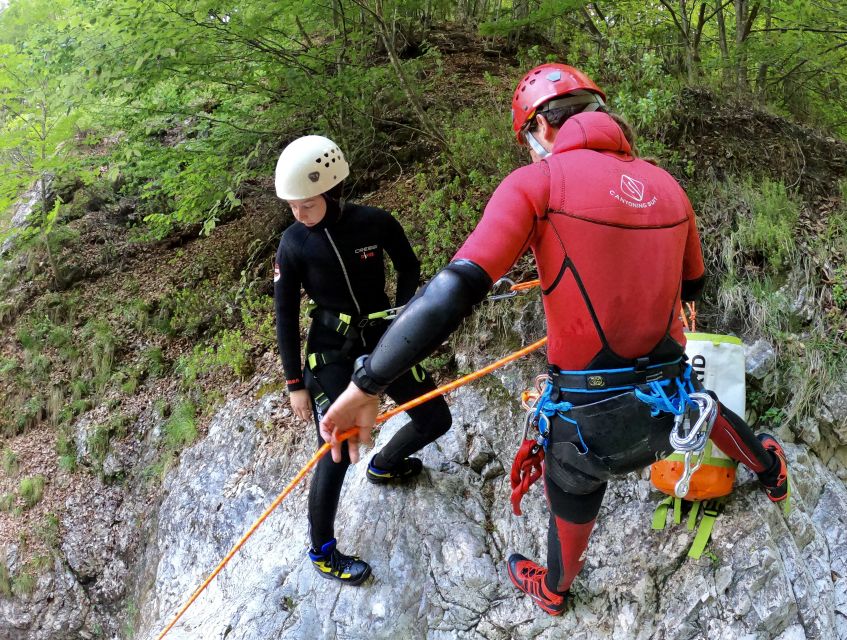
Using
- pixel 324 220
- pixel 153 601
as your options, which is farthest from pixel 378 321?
pixel 153 601

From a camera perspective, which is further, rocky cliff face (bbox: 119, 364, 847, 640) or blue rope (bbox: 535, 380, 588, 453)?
rocky cliff face (bbox: 119, 364, 847, 640)

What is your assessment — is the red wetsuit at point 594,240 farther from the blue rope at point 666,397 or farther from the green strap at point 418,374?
the green strap at point 418,374

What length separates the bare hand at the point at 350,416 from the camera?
5.88ft

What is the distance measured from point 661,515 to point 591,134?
2.10 meters

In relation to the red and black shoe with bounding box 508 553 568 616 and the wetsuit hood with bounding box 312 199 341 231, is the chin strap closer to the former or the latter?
the wetsuit hood with bounding box 312 199 341 231

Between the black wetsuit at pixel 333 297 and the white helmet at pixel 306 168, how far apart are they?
0.15 metres

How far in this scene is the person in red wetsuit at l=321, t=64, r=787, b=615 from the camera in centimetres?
173

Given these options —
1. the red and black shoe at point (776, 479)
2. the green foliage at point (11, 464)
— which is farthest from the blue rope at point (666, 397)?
the green foliage at point (11, 464)

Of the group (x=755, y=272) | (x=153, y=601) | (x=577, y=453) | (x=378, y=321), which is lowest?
(x=153, y=601)

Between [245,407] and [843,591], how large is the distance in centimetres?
492

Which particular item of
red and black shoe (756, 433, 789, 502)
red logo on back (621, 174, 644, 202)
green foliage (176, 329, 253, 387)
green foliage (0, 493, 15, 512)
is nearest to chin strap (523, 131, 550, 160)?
red logo on back (621, 174, 644, 202)

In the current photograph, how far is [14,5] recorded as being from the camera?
6.55m

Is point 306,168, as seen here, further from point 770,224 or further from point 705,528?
point 770,224

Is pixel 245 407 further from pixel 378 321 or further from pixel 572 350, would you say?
pixel 572 350
